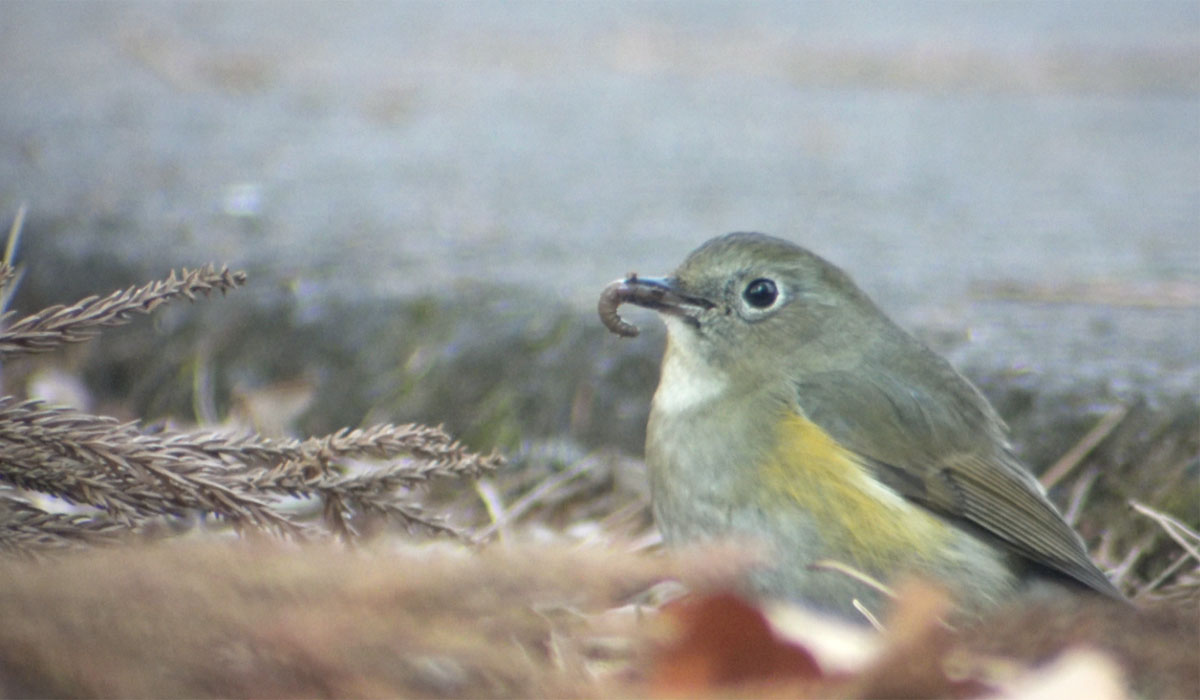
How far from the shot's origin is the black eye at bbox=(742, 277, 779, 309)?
295 centimetres

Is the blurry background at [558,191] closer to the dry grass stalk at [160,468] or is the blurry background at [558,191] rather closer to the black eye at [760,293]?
the black eye at [760,293]

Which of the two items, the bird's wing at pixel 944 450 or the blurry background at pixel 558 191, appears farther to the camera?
the blurry background at pixel 558 191

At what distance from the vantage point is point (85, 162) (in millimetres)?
4910

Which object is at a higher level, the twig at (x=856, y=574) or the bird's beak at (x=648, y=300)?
the bird's beak at (x=648, y=300)

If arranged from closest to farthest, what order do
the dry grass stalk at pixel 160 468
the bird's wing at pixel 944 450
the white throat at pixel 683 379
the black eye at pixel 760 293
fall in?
the dry grass stalk at pixel 160 468 < the bird's wing at pixel 944 450 < the white throat at pixel 683 379 < the black eye at pixel 760 293

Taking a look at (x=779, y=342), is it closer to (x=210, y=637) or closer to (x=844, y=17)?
(x=210, y=637)

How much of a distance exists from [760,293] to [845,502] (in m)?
0.64

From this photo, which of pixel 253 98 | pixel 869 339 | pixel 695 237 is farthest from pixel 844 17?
pixel 869 339

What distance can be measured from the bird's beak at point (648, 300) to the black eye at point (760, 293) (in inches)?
3.3

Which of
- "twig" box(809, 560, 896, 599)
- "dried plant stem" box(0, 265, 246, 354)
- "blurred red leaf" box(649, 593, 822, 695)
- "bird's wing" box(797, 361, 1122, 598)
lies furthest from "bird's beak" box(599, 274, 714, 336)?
"blurred red leaf" box(649, 593, 822, 695)

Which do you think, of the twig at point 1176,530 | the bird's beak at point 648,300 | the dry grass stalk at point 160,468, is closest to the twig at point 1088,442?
the twig at point 1176,530

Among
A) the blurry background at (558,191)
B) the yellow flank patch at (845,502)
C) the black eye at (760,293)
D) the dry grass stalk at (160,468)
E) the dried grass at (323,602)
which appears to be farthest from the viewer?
the blurry background at (558,191)

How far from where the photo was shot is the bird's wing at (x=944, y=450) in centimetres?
255

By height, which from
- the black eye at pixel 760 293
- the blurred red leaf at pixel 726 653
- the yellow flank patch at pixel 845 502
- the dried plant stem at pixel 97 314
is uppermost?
the black eye at pixel 760 293
